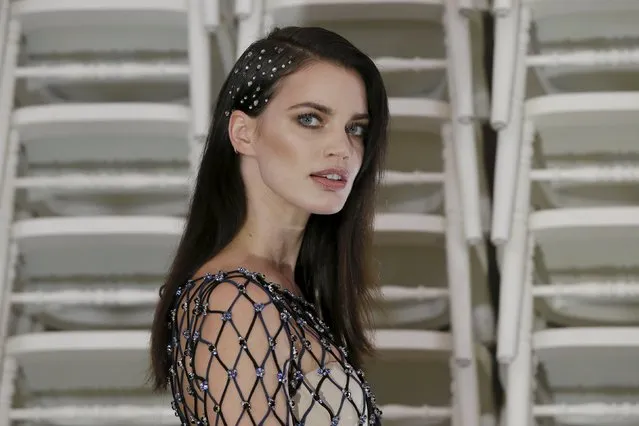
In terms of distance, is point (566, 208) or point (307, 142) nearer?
point (307, 142)

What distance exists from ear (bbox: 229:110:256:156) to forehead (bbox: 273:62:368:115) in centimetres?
5

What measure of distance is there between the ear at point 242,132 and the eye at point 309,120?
2.8 inches

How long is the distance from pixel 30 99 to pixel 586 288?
1.26m

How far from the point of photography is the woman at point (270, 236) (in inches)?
53.1

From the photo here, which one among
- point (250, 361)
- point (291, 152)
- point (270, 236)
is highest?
point (291, 152)

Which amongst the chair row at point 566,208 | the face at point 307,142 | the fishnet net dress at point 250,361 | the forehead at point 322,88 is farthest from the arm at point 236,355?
the chair row at point 566,208

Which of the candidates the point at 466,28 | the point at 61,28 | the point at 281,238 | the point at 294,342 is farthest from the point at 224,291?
the point at 61,28

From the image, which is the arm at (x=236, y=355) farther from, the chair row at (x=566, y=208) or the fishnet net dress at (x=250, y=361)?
the chair row at (x=566, y=208)

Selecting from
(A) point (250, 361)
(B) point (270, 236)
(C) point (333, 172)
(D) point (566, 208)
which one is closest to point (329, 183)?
(C) point (333, 172)

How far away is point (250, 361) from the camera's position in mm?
1336

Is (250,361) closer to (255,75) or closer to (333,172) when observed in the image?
(333,172)

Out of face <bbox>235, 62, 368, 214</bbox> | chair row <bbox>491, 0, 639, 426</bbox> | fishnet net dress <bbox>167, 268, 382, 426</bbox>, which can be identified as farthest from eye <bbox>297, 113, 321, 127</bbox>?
chair row <bbox>491, 0, 639, 426</bbox>

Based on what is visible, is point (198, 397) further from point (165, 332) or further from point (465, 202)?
point (465, 202)

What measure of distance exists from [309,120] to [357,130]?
0.10 meters
